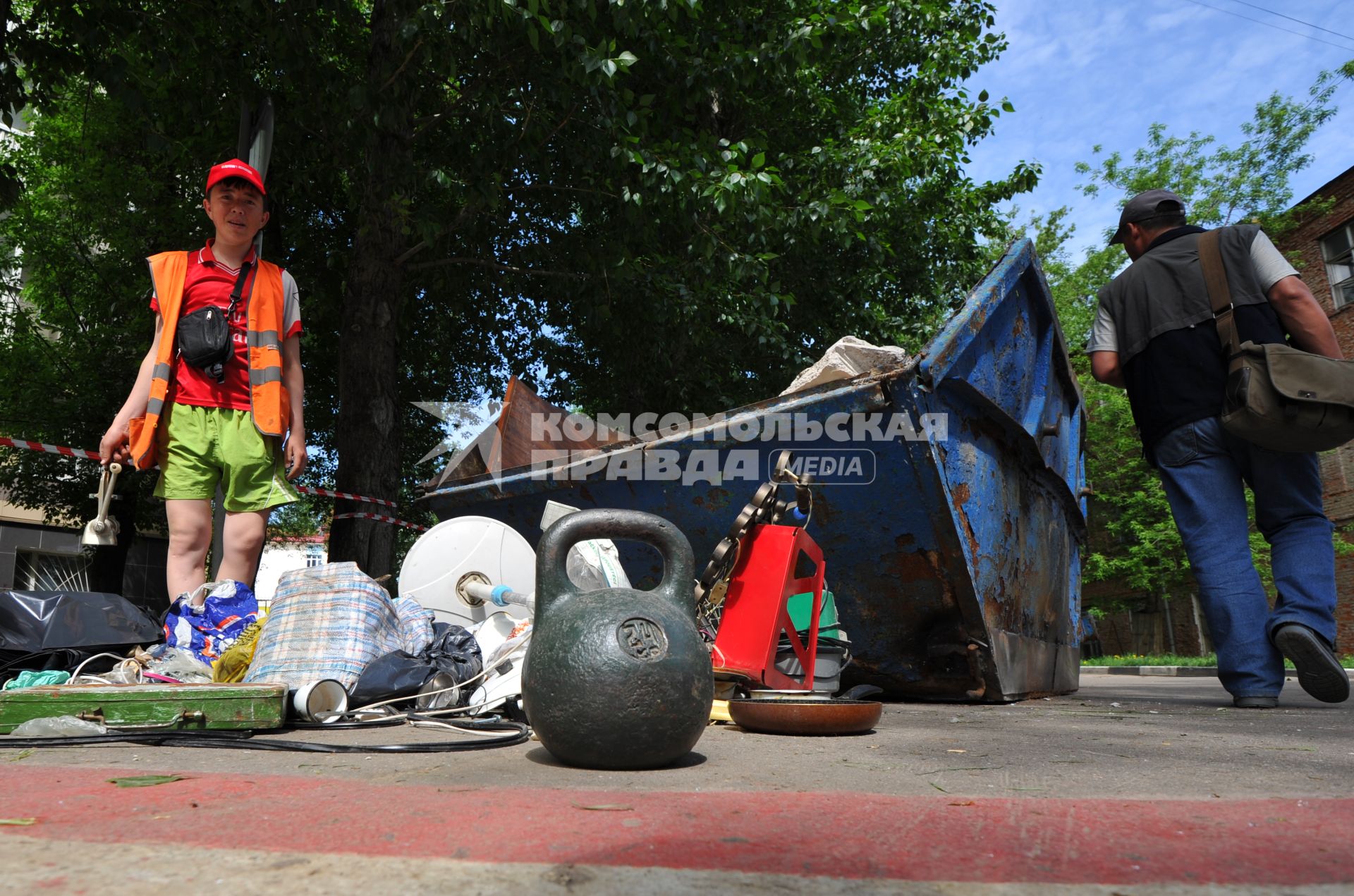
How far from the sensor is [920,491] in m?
3.85

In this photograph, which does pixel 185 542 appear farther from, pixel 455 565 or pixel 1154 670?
pixel 1154 670

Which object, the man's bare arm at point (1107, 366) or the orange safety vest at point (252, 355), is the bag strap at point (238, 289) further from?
the man's bare arm at point (1107, 366)

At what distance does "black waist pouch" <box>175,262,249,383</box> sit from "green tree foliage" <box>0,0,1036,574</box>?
2474mm

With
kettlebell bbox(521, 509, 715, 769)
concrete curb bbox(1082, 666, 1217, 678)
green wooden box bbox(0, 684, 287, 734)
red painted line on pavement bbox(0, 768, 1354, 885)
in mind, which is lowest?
concrete curb bbox(1082, 666, 1217, 678)

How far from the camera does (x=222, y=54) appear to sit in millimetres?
6812

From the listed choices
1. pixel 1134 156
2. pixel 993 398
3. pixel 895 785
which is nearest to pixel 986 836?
pixel 895 785

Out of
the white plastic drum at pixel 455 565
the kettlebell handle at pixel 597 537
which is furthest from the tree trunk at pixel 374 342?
the kettlebell handle at pixel 597 537

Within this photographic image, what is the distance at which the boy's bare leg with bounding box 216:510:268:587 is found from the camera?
3801mm

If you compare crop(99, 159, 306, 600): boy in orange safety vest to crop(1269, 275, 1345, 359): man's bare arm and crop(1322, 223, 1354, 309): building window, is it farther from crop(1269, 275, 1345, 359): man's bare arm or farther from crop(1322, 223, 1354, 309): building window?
crop(1322, 223, 1354, 309): building window

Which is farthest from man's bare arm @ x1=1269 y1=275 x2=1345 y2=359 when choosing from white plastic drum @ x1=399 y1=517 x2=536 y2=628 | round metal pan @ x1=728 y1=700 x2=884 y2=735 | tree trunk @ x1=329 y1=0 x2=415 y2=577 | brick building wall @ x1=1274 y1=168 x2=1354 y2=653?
brick building wall @ x1=1274 y1=168 x2=1354 y2=653

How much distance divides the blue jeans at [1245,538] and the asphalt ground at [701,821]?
1.17m

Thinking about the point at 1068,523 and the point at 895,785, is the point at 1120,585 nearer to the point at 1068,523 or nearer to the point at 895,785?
the point at 1068,523

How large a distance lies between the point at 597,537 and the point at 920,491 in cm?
193

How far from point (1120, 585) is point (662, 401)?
25409 millimetres
